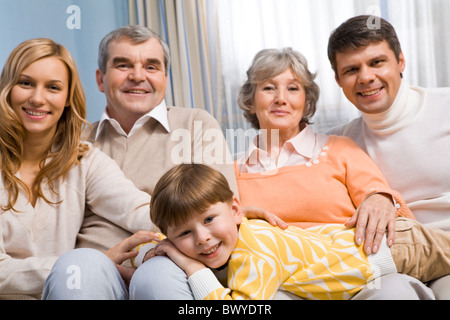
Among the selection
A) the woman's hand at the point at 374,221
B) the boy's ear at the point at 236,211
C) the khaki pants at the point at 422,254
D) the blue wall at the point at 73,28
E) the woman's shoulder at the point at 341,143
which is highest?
the blue wall at the point at 73,28

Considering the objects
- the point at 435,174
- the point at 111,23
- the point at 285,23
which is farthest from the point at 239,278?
the point at 111,23

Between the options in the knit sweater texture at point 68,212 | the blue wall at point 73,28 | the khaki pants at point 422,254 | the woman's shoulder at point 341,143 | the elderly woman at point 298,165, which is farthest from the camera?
the blue wall at point 73,28

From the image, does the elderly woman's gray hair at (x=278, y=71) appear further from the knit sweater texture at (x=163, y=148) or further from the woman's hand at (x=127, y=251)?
the woman's hand at (x=127, y=251)

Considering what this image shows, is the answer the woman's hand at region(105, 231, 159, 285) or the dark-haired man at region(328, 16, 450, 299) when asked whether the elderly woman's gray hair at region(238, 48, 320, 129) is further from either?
the woman's hand at region(105, 231, 159, 285)

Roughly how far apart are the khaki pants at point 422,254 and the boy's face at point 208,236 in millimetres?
443

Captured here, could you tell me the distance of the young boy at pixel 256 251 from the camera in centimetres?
114

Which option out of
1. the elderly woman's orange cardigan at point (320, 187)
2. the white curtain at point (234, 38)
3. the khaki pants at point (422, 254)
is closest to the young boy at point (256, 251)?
the khaki pants at point (422, 254)

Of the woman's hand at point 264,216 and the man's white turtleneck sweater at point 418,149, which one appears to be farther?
the man's white turtleneck sweater at point 418,149

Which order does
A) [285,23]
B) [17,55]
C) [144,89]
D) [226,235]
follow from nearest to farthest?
[226,235] → [17,55] → [144,89] → [285,23]

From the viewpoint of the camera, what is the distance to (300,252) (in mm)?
1229

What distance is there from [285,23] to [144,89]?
4.16ft

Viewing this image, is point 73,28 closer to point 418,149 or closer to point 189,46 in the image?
point 189,46

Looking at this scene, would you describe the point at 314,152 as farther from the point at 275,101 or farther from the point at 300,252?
the point at 300,252

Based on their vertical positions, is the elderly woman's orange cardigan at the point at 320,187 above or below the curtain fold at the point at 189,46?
below
